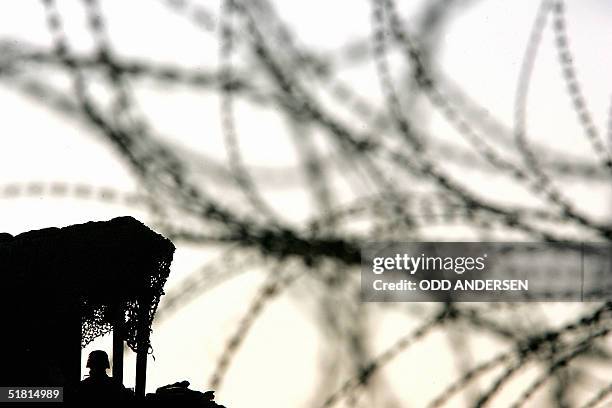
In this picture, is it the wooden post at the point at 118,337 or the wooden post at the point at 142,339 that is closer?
the wooden post at the point at 118,337

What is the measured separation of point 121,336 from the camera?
5891mm

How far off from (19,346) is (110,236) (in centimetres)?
88

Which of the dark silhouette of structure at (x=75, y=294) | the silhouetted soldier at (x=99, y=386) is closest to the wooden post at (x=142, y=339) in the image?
the dark silhouette of structure at (x=75, y=294)

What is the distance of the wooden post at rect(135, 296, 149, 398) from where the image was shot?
5969 millimetres

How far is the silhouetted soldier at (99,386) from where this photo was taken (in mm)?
4902

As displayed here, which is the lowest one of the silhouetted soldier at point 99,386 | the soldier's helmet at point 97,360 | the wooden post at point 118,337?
the silhouetted soldier at point 99,386

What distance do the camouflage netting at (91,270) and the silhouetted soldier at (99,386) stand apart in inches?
14.5

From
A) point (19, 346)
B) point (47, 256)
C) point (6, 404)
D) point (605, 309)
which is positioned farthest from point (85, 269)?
point (605, 309)

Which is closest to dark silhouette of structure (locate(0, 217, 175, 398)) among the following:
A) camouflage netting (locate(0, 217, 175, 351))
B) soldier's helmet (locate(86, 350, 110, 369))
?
camouflage netting (locate(0, 217, 175, 351))

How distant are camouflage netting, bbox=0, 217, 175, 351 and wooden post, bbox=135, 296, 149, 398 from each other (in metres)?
0.02

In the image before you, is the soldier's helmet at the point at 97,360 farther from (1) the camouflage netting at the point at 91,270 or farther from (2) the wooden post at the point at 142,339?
(2) the wooden post at the point at 142,339

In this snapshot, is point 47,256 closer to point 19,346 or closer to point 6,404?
point 19,346

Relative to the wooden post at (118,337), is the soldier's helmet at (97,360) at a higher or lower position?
lower

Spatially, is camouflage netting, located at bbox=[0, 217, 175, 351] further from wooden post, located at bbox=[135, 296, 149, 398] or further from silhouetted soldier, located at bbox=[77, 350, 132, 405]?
silhouetted soldier, located at bbox=[77, 350, 132, 405]
